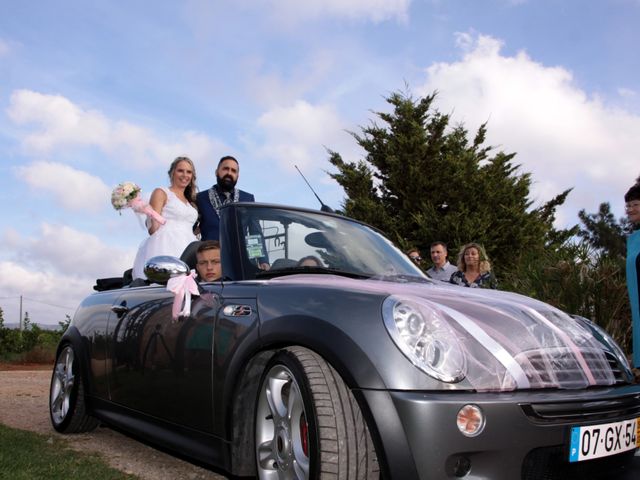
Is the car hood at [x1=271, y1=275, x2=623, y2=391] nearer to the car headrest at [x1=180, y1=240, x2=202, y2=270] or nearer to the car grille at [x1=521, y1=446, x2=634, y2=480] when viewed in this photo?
the car grille at [x1=521, y1=446, x2=634, y2=480]

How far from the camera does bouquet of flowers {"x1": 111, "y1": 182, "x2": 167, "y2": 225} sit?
232 inches

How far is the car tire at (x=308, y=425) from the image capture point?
235 cm

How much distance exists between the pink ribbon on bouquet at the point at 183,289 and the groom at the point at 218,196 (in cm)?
197

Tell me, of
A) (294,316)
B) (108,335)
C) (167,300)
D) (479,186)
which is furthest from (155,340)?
(479,186)

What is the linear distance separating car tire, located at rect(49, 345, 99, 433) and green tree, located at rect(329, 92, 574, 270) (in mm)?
14385

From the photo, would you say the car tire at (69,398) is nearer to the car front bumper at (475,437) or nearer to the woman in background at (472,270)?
the car front bumper at (475,437)

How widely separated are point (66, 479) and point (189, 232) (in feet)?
9.77

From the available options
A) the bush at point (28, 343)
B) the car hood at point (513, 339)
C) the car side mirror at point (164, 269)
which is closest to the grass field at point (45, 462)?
the car side mirror at point (164, 269)

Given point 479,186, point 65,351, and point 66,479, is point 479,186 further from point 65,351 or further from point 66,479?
point 66,479

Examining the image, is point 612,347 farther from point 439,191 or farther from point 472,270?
point 439,191

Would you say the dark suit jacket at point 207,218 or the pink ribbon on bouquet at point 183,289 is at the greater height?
the dark suit jacket at point 207,218

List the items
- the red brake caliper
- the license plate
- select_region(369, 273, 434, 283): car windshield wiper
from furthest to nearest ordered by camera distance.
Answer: select_region(369, 273, 434, 283): car windshield wiper, the red brake caliper, the license plate

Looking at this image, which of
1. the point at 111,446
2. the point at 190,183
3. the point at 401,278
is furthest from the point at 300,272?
the point at 190,183

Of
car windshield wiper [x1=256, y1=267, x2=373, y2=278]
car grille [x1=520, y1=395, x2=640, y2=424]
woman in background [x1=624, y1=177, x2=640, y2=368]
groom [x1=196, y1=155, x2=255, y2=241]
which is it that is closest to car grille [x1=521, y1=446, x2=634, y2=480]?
car grille [x1=520, y1=395, x2=640, y2=424]
